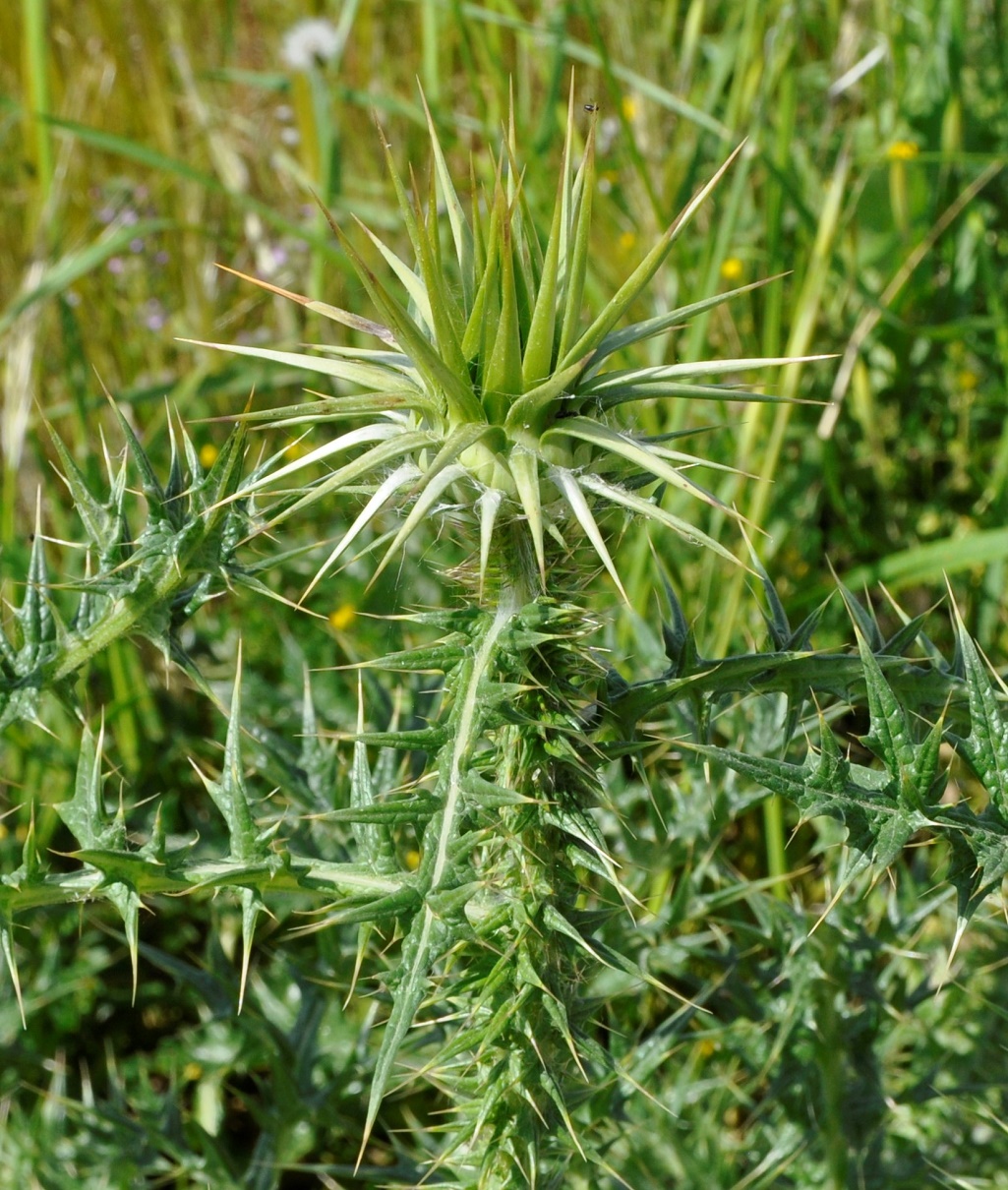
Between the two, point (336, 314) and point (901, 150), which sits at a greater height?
point (336, 314)

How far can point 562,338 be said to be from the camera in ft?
3.24

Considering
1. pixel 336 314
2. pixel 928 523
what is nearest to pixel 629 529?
pixel 928 523

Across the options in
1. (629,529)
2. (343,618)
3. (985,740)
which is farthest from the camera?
(343,618)

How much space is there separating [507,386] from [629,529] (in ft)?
5.09

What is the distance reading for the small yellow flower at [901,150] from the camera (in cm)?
286

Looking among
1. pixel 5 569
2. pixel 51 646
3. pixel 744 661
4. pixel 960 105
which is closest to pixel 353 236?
pixel 5 569

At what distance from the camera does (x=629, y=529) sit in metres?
2.51

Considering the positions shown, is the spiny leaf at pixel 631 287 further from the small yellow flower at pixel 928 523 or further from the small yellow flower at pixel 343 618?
the small yellow flower at pixel 928 523

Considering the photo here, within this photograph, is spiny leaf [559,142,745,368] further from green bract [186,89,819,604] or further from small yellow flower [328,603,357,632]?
small yellow flower [328,603,357,632]

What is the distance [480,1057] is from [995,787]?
589 millimetres

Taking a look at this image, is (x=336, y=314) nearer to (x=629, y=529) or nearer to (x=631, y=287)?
(x=631, y=287)

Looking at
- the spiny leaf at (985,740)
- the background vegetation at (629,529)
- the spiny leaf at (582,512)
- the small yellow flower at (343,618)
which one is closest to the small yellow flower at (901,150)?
the background vegetation at (629,529)

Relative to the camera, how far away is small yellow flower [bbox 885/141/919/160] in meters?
2.86

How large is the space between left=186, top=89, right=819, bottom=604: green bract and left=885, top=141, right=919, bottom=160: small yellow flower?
209 cm
